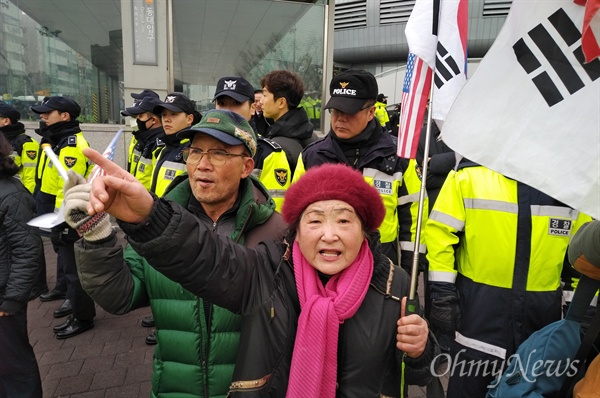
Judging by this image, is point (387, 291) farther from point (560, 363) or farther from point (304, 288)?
point (560, 363)

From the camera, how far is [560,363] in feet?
5.25

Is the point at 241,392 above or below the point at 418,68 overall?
below

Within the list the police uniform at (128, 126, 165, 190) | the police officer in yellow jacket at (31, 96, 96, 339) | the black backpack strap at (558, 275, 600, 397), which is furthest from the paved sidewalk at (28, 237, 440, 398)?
the black backpack strap at (558, 275, 600, 397)

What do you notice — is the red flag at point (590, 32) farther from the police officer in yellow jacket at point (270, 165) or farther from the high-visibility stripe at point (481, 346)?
the police officer in yellow jacket at point (270, 165)

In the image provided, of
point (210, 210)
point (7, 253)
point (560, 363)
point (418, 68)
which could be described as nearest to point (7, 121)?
point (7, 253)

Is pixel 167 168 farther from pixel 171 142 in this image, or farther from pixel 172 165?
pixel 171 142

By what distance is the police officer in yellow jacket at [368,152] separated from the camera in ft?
10.3

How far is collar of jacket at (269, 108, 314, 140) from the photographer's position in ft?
13.2

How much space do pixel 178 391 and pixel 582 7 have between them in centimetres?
199

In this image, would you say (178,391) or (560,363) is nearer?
(560,363)

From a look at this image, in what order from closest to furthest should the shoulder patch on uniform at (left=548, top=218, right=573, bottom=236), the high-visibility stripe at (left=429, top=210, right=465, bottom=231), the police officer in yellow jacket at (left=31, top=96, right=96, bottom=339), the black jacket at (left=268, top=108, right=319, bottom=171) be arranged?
1. the shoulder patch on uniform at (left=548, top=218, right=573, bottom=236)
2. the high-visibility stripe at (left=429, top=210, right=465, bottom=231)
3. the black jacket at (left=268, top=108, right=319, bottom=171)
4. the police officer in yellow jacket at (left=31, top=96, right=96, bottom=339)

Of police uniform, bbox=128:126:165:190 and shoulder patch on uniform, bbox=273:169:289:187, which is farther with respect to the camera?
police uniform, bbox=128:126:165:190

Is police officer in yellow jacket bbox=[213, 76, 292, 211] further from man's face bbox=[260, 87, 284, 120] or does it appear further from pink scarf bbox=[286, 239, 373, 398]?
pink scarf bbox=[286, 239, 373, 398]

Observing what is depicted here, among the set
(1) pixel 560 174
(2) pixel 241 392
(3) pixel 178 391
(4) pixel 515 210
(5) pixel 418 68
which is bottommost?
(3) pixel 178 391
